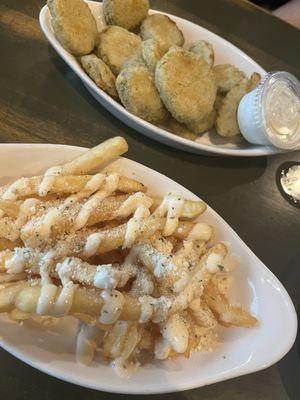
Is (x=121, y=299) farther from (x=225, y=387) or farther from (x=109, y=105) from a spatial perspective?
(x=109, y=105)

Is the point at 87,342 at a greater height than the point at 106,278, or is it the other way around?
the point at 106,278

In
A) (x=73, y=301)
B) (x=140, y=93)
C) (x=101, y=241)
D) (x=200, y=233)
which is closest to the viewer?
(x=73, y=301)

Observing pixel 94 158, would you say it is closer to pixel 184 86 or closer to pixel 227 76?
pixel 184 86

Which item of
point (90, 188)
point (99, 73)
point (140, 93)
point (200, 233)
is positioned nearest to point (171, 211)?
point (200, 233)

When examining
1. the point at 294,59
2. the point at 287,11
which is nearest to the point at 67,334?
the point at 294,59

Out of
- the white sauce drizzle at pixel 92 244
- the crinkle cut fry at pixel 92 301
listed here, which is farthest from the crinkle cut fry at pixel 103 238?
the crinkle cut fry at pixel 92 301

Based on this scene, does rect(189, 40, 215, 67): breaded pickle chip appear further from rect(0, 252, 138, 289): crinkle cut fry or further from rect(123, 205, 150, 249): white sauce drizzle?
rect(0, 252, 138, 289): crinkle cut fry
